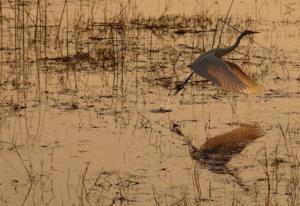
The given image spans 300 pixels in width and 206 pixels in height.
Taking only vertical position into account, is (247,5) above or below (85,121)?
above

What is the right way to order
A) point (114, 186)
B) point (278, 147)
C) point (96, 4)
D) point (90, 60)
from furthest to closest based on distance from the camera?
point (96, 4) → point (90, 60) → point (278, 147) → point (114, 186)

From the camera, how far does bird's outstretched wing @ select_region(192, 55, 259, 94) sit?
21.7ft

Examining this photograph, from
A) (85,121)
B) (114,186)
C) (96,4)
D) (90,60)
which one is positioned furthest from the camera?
(96,4)

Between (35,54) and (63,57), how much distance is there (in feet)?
0.91

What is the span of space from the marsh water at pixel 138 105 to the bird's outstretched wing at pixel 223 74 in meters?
0.24

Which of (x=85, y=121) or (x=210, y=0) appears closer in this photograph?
(x=85, y=121)

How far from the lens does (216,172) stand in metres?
5.59

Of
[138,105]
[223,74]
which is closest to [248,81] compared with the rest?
[223,74]

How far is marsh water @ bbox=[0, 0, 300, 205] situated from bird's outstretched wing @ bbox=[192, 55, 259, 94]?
243mm

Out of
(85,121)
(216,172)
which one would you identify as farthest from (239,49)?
(216,172)

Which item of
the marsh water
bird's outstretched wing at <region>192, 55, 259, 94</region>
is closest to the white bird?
bird's outstretched wing at <region>192, 55, 259, 94</region>

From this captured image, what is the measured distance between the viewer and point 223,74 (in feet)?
21.9

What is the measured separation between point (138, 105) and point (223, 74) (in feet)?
2.46

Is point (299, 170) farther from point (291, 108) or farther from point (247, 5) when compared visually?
point (247, 5)
